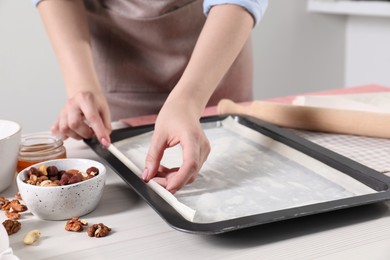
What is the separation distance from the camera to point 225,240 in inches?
23.5

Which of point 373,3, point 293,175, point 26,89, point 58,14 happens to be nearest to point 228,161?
point 293,175

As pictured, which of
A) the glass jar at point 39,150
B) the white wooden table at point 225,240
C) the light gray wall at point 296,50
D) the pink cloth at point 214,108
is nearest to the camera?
the white wooden table at point 225,240

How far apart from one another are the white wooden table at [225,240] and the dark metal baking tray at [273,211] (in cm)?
2

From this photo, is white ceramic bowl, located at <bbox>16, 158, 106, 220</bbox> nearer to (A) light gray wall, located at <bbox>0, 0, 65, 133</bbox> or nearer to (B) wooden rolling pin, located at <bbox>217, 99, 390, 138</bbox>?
(B) wooden rolling pin, located at <bbox>217, 99, 390, 138</bbox>

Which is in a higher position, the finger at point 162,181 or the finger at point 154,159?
the finger at point 154,159

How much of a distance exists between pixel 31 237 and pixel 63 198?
0.06 m

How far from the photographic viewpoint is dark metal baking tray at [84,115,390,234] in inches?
22.9

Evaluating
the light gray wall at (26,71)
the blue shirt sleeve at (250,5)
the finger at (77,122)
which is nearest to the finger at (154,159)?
the finger at (77,122)

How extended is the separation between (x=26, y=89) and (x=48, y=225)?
1624 mm

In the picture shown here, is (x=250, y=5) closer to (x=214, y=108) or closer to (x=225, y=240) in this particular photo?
(x=214, y=108)

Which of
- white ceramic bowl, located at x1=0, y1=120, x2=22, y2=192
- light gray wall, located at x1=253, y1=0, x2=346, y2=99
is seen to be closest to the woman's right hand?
white ceramic bowl, located at x1=0, y1=120, x2=22, y2=192

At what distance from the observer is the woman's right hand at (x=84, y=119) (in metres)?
0.88

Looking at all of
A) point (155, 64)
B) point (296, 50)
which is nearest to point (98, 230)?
point (155, 64)

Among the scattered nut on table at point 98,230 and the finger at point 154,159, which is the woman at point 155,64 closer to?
the finger at point 154,159
